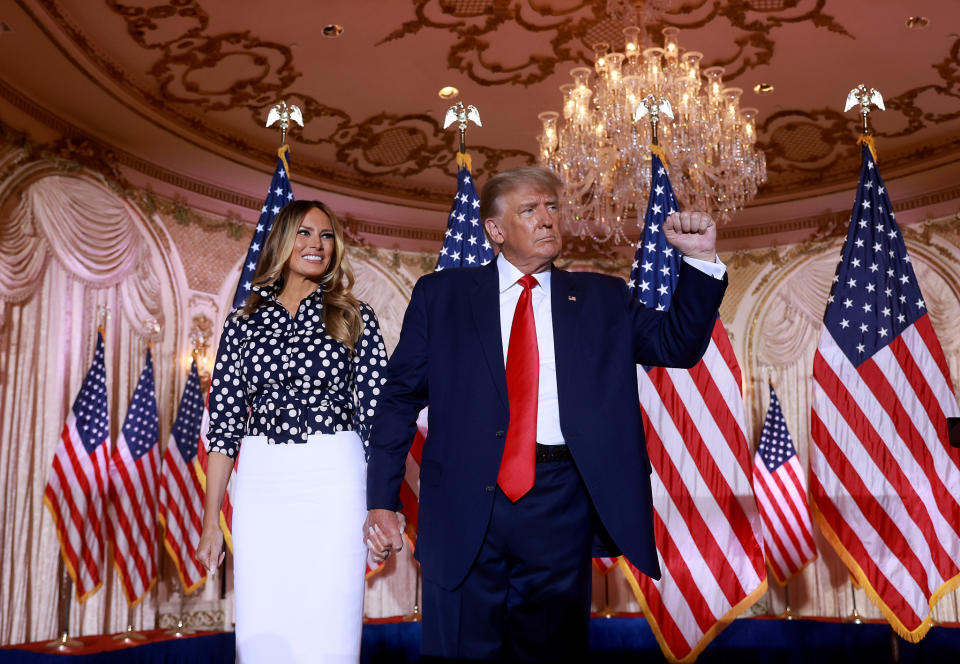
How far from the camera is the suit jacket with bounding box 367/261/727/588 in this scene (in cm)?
207

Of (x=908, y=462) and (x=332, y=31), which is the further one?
(x=332, y=31)

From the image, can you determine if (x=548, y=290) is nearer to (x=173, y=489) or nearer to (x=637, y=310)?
(x=637, y=310)

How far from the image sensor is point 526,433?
2.10m

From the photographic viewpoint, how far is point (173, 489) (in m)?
6.74

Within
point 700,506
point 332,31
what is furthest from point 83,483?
point 700,506

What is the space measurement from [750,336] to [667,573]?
554 cm

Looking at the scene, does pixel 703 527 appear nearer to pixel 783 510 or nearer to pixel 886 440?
pixel 886 440

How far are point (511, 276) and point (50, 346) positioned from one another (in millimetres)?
5147

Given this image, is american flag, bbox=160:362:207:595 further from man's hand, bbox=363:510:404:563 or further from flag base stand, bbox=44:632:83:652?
man's hand, bbox=363:510:404:563

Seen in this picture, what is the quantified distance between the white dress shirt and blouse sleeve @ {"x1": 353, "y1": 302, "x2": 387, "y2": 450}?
528 millimetres

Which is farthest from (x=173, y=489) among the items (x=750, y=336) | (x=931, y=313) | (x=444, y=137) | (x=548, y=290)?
(x=931, y=313)

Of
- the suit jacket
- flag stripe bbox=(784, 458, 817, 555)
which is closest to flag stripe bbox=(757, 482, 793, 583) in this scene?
flag stripe bbox=(784, 458, 817, 555)

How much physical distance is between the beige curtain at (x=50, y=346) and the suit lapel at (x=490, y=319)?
16.2ft

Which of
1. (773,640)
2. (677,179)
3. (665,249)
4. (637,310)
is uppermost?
(677,179)
